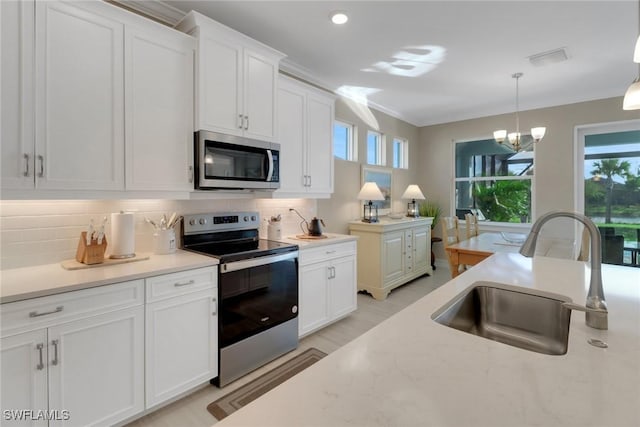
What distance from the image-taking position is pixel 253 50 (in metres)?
2.47

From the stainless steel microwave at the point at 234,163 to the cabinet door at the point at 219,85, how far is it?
97 millimetres

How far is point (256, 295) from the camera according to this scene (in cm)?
226

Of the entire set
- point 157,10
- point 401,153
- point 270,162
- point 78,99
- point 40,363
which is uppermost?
point 157,10

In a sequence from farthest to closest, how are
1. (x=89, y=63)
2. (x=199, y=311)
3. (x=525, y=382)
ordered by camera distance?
(x=199, y=311) < (x=89, y=63) < (x=525, y=382)

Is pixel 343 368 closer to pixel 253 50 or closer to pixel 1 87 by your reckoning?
pixel 1 87

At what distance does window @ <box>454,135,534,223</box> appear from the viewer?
16.1 ft

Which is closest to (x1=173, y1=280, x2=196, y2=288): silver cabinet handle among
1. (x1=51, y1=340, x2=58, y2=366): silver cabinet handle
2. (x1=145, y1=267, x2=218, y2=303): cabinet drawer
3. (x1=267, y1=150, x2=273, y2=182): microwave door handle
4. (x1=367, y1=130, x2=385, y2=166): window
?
(x1=145, y1=267, x2=218, y2=303): cabinet drawer

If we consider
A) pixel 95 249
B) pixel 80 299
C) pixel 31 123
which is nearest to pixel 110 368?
pixel 80 299

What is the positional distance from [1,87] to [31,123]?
185mm

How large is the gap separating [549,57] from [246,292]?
12.2 feet

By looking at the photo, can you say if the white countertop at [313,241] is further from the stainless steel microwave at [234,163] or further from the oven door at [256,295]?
the stainless steel microwave at [234,163]

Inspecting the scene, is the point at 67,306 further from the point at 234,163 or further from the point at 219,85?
the point at 219,85

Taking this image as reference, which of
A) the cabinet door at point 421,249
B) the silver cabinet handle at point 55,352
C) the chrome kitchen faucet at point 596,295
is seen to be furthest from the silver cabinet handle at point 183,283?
the cabinet door at point 421,249

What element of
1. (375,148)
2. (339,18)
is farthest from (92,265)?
(375,148)
